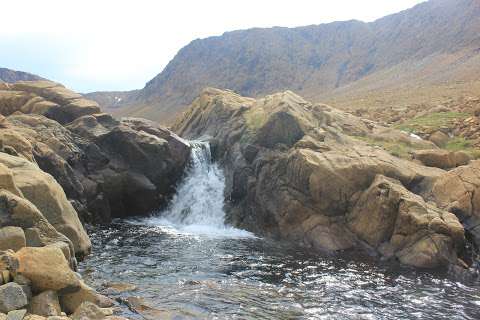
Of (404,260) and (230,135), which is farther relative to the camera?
(230,135)

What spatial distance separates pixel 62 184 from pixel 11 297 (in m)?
21.9

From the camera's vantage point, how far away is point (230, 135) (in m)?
45.3

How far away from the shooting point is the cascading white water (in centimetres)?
3925

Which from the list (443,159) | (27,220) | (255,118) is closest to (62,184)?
(27,220)

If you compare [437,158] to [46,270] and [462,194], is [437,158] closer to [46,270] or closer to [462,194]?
[462,194]

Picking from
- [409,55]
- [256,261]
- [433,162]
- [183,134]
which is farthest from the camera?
[409,55]

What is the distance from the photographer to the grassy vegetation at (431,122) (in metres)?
49.1

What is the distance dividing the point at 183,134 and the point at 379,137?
23.0 meters

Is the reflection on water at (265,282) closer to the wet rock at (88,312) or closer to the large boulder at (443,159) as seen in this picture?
the wet rock at (88,312)

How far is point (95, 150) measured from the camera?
40.3 metres

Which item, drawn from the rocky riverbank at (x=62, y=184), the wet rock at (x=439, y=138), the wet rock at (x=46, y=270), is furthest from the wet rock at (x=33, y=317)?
the wet rock at (x=439, y=138)

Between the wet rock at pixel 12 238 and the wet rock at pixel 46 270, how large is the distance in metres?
1.18

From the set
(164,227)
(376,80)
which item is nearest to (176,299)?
(164,227)

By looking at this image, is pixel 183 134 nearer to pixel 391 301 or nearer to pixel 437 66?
pixel 391 301
